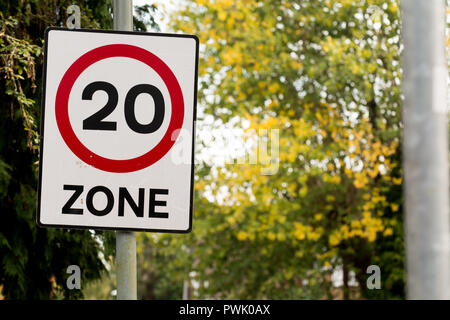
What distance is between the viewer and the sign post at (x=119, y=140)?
289 cm

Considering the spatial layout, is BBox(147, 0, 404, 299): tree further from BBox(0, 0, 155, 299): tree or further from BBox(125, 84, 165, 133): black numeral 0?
BBox(125, 84, 165, 133): black numeral 0

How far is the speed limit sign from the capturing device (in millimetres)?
2896

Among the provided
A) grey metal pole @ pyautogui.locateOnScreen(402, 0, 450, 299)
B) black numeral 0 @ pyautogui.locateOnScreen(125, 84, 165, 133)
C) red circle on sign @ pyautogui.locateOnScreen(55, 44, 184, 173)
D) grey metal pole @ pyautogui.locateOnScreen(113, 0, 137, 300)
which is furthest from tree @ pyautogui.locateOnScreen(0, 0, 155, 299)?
grey metal pole @ pyautogui.locateOnScreen(402, 0, 450, 299)

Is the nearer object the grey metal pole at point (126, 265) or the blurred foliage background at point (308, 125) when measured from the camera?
the grey metal pole at point (126, 265)

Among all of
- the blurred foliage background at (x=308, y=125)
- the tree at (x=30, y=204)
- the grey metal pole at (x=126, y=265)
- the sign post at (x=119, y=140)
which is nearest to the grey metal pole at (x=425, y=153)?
the sign post at (x=119, y=140)

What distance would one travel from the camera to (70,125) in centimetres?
291

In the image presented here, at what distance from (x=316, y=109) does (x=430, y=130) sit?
41.1ft

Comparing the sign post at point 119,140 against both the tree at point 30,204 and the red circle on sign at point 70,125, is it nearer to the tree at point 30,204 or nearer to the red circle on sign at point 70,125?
the red circle on sign at point 70,125

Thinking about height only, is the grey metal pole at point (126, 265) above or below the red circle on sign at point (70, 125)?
below

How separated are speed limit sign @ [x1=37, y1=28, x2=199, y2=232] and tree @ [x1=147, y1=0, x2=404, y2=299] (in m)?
10.1
